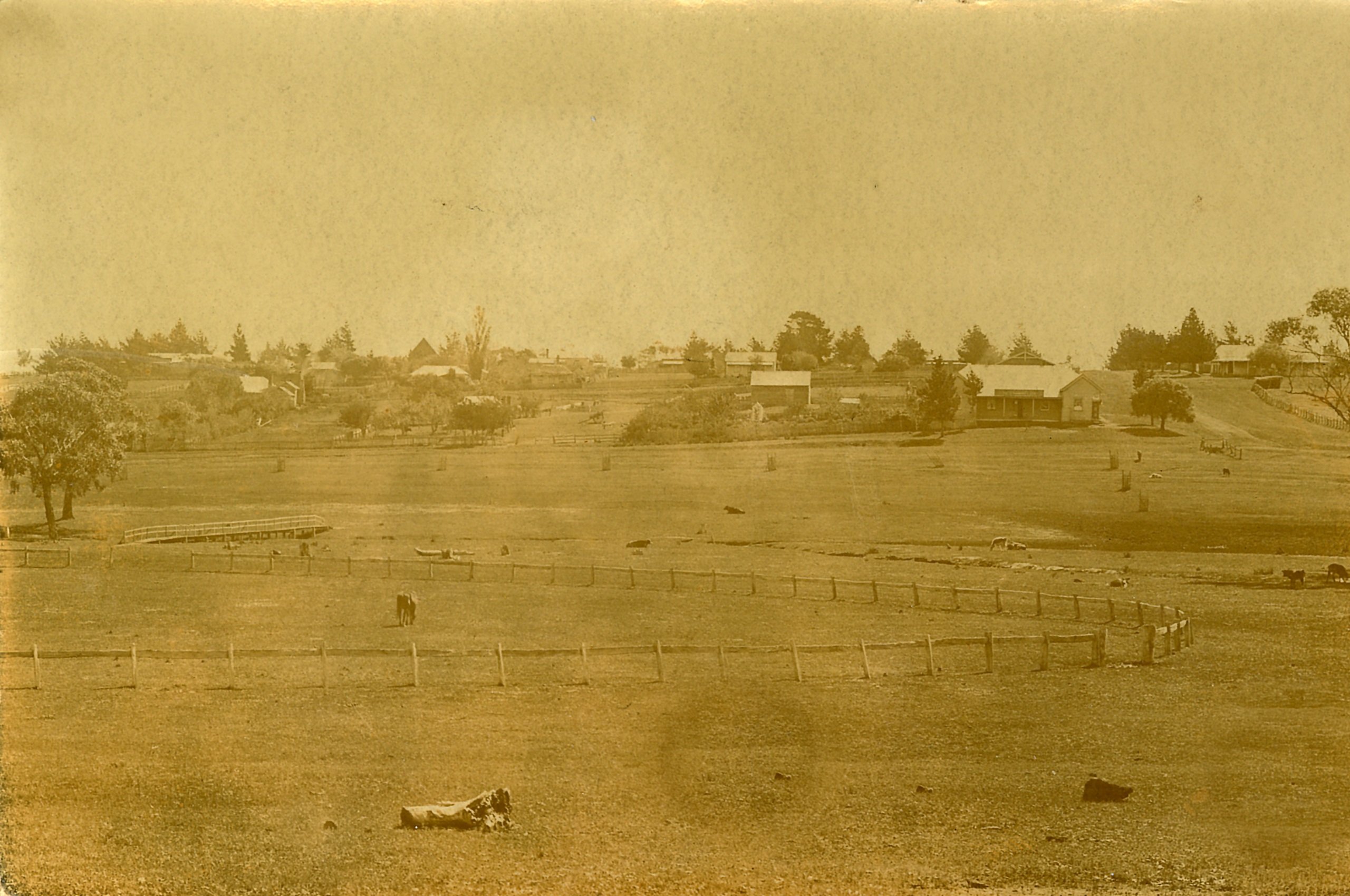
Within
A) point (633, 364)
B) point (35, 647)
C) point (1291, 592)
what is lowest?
point (1291, 592)

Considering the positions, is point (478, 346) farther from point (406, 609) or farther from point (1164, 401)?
point (1164, 401)

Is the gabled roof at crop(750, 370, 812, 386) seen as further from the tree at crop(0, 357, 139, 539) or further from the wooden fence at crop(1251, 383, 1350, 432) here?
the tree at crop(0, 357, 139, 539)

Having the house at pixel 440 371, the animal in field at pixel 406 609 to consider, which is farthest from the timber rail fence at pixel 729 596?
the house at pixel 440 371

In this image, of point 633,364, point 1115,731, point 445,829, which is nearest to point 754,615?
point 1115,731

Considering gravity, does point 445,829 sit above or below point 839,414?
below

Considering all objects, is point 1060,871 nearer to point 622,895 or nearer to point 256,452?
point 622,895

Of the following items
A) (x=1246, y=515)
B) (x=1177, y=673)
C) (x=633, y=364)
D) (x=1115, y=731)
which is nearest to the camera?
(x=1115, y=731)

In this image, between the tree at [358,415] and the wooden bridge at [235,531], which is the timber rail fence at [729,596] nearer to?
the wooden bridge at [235,531]

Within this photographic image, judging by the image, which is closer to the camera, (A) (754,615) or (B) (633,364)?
(A) (754,615)
